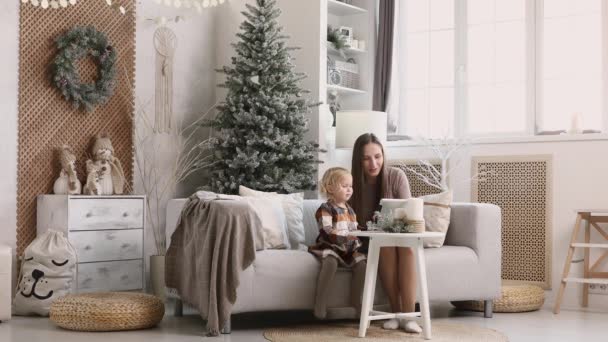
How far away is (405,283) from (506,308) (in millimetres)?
1256

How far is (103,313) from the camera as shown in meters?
4.55

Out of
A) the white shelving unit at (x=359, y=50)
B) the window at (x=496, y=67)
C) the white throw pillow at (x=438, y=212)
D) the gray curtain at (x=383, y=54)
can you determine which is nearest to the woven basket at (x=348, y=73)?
the white shelving unit at (x=359, y=50)

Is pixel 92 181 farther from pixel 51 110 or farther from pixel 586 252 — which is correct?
pixel 586 252

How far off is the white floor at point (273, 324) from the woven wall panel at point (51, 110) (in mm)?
1027

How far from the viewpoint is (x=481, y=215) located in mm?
5262

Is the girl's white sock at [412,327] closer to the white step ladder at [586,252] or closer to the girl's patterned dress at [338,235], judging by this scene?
the girl's patterned dress at [338,235]

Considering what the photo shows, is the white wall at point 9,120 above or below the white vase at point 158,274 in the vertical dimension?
above

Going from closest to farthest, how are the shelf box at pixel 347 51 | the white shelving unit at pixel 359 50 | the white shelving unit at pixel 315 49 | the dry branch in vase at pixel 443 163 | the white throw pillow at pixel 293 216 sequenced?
the white throw pillow at pixel 293 216 < the dry branch in vase at pixel 443 163 < the white shelving unit at pixel 315 49 < the shelf box at pixel 347 51 < the white shelving unit at pixel 359 50

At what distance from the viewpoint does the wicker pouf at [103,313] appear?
456 cm

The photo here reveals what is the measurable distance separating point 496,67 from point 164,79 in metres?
2.57

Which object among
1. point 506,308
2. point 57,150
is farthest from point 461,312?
point 57,150

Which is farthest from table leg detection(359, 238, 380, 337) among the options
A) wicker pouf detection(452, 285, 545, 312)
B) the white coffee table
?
wicker pouf detection(452, 285, 545, 312)

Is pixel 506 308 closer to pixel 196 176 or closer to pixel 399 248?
pixel 399 248

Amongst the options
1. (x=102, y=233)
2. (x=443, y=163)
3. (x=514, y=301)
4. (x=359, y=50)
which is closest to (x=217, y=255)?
(x=102, y=233)
